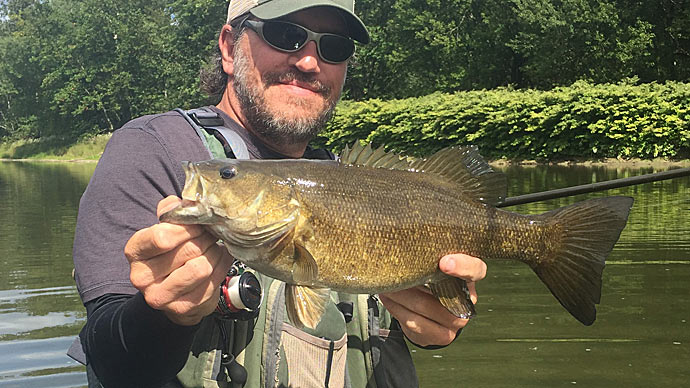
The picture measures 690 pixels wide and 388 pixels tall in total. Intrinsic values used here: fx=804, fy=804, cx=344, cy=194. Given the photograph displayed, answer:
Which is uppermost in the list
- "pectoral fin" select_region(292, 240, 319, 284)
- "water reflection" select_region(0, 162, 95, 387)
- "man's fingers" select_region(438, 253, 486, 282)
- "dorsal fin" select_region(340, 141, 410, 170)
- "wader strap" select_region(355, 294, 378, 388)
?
"dorsal fin" select_region(340, 141, 410, 170)

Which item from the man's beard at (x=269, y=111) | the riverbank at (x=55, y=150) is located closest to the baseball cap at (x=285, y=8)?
the man's beard at (x=269, y=111)

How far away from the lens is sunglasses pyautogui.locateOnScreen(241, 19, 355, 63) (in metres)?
3.85

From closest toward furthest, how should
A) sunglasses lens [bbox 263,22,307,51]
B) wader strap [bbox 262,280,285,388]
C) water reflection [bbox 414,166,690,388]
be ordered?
wader strap [bbox 262,280,285,388]
sunglasses lens [bbox 263,22,307,51]
water reflection [bbox 414,166,690,388]

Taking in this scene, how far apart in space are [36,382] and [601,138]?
70.7ft

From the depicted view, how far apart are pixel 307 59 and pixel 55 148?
193 ft

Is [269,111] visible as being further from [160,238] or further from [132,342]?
[160,238]

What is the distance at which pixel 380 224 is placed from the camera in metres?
2.65

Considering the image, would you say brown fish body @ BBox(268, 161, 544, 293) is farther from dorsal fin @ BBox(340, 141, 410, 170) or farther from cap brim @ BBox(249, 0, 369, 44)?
cap brim @ BBox(249, 0, 369, 44)

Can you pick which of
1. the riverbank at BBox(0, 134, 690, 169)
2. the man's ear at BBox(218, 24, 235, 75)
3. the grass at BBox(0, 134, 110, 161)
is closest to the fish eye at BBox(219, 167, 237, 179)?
the man's ear at BBox(218, 24, 235, 75)

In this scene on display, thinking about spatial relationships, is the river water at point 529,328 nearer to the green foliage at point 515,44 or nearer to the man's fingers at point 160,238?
the man's fingers at point 160,238

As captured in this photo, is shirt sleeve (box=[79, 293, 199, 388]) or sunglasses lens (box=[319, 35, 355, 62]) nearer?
shirt sleeve (box=[79, 293, 199, 388])

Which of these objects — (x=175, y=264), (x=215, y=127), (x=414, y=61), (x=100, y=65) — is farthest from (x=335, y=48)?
(x=100, y=65)

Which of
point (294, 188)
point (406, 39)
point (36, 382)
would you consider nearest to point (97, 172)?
point (294, 188)

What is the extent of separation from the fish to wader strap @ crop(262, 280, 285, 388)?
2.20 ft
